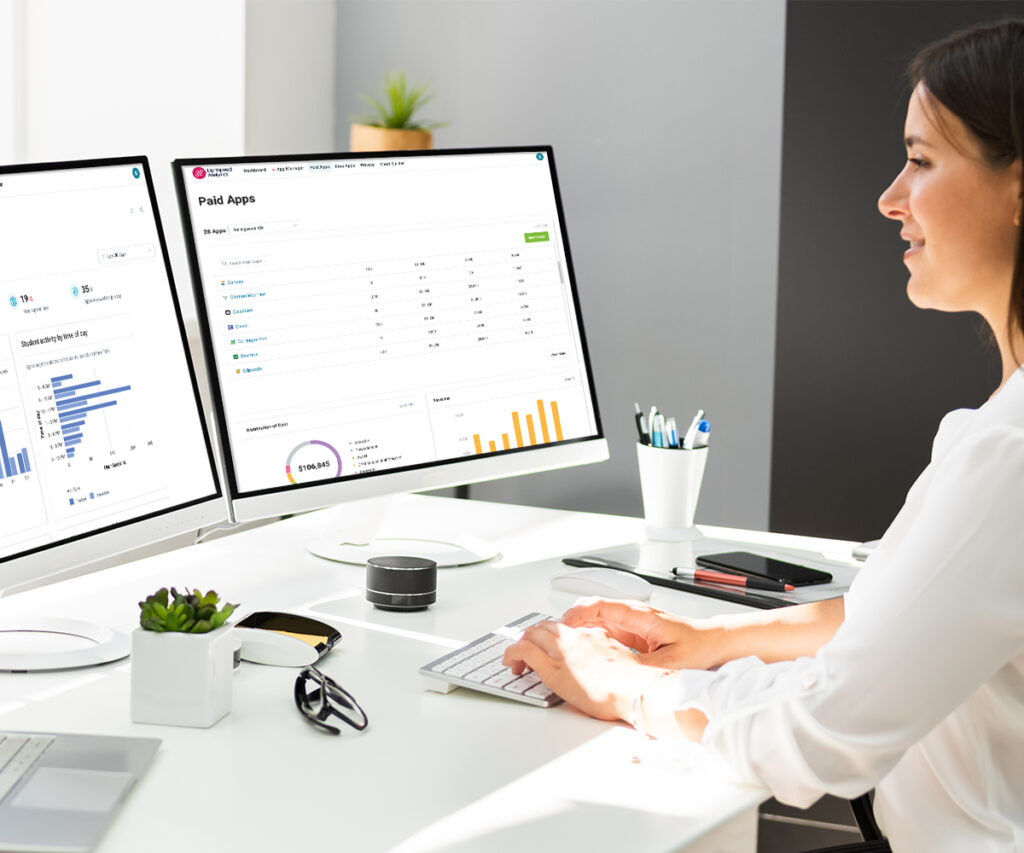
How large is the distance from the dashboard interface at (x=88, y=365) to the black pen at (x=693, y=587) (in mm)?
526

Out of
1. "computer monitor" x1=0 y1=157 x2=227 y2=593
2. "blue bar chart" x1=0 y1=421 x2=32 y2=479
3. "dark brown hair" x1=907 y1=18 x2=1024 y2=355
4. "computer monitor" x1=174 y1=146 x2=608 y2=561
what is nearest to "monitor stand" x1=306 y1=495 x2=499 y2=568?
"computer monitor" x1=174 y1=146 x2=608 y2=561

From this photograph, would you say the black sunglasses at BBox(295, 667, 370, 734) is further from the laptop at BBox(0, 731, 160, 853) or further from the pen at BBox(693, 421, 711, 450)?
the pen at BBox(693, 421, 711, 450)

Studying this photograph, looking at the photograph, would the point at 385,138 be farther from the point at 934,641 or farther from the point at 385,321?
the point at 934,641

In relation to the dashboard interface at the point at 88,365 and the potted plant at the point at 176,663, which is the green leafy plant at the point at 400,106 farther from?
the potted plant at the point at 176,663

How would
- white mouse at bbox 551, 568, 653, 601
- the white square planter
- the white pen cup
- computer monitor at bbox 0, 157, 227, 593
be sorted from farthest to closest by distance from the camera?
the white pen cup
white mouse at bbox 551, 568, 653, 601
computer monitor at bbox 0, 157, 227, 593
the white square planter

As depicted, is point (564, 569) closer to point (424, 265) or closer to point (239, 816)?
point (424, 265)

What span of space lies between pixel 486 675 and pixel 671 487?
0.69m

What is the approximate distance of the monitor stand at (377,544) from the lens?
1534mm

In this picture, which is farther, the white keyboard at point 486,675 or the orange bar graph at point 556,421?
the orange bar graph at point 556,421

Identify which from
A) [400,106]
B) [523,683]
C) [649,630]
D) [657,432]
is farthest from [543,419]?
[400,106]

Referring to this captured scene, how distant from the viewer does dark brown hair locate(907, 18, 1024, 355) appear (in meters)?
0.95

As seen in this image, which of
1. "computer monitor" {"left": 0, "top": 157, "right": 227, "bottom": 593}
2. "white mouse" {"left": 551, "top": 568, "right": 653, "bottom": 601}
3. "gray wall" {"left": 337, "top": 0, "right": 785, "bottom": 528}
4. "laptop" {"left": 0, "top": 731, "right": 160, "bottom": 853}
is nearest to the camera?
"laptop" {"left": 0, "top": 731, "right": 160, "bottom": 853}

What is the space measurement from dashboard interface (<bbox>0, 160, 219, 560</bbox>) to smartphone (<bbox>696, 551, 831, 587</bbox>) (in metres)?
0.67

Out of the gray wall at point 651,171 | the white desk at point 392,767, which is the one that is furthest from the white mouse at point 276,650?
the gray wall at point 651,171
